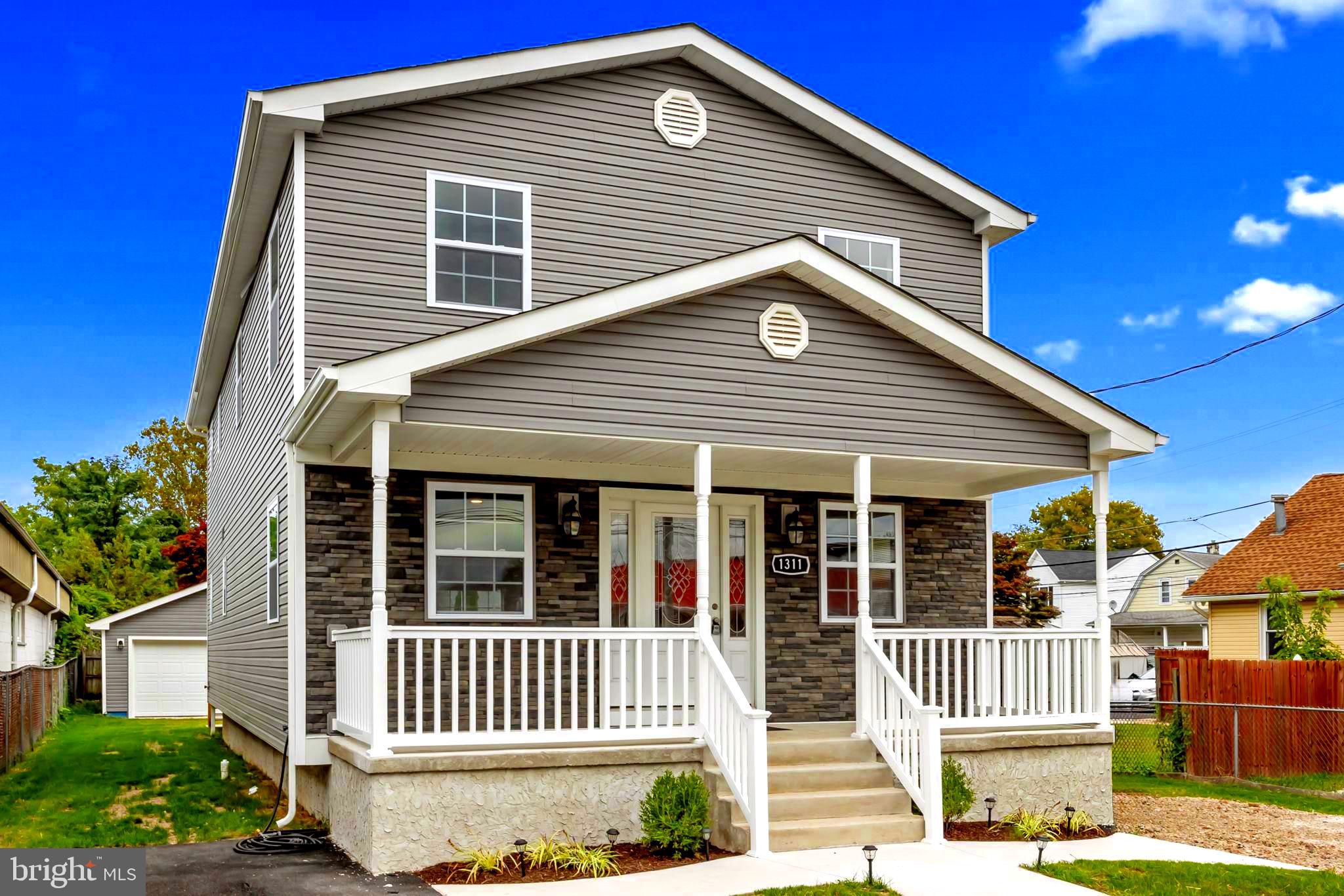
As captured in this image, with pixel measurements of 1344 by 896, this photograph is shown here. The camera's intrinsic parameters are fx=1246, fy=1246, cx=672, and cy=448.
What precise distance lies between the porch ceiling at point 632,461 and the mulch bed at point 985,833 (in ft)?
10.2

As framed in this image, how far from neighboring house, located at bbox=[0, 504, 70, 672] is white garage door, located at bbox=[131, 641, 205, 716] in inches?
91.5

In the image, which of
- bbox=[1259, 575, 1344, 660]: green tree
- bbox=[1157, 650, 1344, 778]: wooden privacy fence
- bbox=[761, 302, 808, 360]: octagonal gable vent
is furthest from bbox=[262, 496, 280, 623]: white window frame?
bbox=[1259, 575, 1344, 660]: green tree

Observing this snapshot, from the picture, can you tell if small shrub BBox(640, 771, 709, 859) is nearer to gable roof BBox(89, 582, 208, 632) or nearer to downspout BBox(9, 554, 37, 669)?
downspout BBox(9, 554, 37, 669)

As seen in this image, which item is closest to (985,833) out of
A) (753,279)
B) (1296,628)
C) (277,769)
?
(753,279)

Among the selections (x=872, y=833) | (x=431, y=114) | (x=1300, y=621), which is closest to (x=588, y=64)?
(x=431, y=114)

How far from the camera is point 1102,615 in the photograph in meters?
11.2

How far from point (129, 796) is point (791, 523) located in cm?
742

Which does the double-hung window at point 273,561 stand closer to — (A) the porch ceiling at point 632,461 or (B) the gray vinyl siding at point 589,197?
(A) the porch ceiling at point 632,461

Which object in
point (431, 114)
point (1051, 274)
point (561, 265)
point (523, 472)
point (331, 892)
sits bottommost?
point (331, 892)

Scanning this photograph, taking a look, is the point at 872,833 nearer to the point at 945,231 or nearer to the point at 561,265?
the point at 561,265

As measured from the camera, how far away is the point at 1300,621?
1962cm

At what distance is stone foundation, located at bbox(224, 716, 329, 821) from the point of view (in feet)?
35.8

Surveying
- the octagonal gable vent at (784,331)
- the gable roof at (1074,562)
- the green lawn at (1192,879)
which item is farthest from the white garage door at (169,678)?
the gable roof at (1074,562)

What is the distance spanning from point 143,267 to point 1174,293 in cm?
4312
